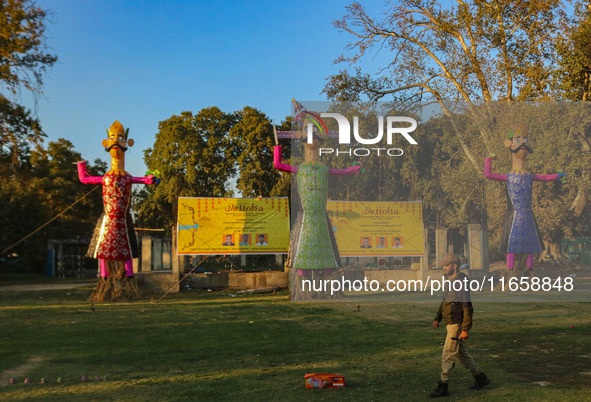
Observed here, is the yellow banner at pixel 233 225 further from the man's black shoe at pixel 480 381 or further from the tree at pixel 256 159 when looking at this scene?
the man's black shoe at pixel 480 381

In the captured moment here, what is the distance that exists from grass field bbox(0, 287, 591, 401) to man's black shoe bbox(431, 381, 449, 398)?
104 millimetres

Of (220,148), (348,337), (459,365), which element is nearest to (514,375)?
(459,365)

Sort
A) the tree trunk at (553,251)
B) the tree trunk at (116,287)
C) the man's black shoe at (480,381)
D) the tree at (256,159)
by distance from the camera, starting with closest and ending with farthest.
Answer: the man's black shoe at (480,381) → the tree trunk at (553,251) → the tree trunk at (116,287) → the tree at (256,159)

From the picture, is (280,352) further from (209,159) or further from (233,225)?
(209,159)

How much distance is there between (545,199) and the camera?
12.2m

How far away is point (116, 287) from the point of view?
1927cm

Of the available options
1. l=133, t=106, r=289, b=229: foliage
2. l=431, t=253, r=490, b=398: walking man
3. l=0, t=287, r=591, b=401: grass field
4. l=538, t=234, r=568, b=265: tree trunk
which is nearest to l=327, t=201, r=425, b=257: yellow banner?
l=0, t=287, r=591, b=401: grass field

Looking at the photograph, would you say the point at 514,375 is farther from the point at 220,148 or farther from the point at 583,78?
the point at 220,148

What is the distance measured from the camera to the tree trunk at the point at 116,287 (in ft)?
62.5

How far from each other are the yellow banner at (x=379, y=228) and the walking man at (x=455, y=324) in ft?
14.1

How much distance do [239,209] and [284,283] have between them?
3.76 metres

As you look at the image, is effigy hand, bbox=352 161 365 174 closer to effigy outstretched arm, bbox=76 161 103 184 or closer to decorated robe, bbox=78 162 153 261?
decorated robe, bbox=78 162 153 261

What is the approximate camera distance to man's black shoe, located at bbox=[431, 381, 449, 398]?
6.82 metres

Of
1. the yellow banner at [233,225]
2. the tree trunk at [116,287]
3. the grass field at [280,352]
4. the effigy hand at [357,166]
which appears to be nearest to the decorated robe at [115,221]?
the tree trunk at [116,287]
